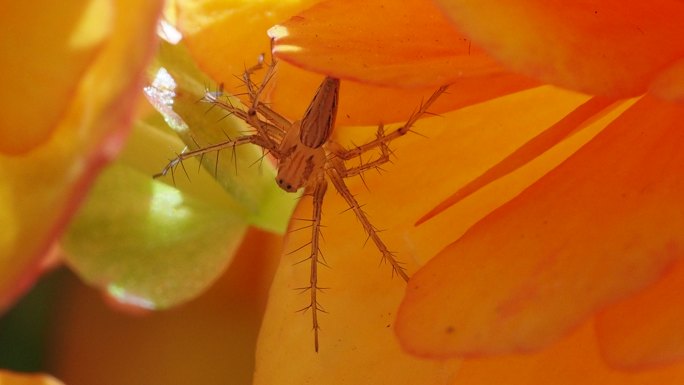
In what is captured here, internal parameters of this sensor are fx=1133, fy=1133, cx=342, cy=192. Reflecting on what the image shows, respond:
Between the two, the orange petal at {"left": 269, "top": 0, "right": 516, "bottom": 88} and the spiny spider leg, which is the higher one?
the orange petal at {"left": 269, "top": 0, "right": 516, "bottom": 88}

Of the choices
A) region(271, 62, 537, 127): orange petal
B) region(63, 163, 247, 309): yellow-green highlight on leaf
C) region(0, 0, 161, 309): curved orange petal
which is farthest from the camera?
region(63, 163, 247, 309): yellow-green highlight on leaf

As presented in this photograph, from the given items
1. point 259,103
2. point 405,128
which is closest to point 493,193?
point 405,128

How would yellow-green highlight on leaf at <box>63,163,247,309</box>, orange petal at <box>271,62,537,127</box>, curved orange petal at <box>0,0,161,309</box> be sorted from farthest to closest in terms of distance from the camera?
yellow-green highlight on leaf at <box>63,163,247,309</box> → orange petal at <box>271,62,537,127</box> → curved orange petal at <box>0,0,161,309</box>

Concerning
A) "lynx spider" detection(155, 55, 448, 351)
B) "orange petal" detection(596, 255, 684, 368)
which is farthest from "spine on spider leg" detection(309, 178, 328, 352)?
"orange petal" detection(596, 255, 684, 368)

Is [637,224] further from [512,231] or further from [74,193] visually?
[74,193]

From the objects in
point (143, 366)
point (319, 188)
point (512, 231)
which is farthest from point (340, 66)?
point (143, 366)

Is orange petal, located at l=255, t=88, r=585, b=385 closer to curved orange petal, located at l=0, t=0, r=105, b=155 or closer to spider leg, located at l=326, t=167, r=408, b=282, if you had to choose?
spider leg, located at l=326, t=167, r=408, b=282

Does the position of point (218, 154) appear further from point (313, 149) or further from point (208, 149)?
point (313, 149)

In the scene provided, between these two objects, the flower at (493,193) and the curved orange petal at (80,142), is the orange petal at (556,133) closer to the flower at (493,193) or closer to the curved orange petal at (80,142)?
the flower at (493,193)
